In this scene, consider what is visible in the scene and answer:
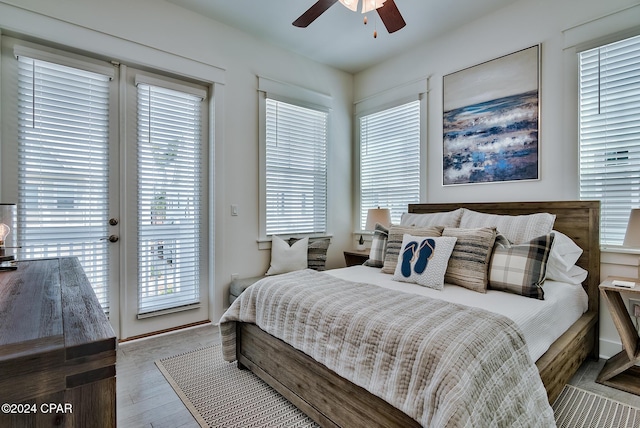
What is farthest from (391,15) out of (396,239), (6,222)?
(6,222)

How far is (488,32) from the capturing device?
3053mm

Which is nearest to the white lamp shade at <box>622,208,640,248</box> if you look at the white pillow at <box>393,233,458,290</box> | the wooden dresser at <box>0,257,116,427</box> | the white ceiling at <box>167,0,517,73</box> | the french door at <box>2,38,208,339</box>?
the white pillow at <box>393,233,458,290</box>

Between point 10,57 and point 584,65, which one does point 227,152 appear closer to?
point 10,57

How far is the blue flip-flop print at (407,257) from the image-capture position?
2301 millimetres

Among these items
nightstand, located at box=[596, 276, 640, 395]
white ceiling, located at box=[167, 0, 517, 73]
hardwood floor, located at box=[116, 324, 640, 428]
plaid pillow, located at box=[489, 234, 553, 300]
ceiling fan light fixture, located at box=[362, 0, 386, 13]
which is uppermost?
white ceiling, located at box=[167, 0, 517, 73]

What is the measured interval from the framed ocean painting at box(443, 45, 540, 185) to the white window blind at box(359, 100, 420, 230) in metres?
0.39

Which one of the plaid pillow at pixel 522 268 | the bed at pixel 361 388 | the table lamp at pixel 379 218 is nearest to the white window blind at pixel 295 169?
the table lamp at pixel 379 218

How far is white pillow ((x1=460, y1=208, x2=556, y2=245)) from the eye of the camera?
2.35 m

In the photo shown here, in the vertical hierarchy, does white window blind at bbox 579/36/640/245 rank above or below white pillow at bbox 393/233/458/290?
above

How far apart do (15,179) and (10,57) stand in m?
0.89

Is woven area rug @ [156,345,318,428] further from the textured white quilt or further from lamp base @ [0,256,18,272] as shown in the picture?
lamp base @ [0,256,18,272]

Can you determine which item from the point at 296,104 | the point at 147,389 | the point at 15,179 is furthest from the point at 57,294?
the point at 296,104

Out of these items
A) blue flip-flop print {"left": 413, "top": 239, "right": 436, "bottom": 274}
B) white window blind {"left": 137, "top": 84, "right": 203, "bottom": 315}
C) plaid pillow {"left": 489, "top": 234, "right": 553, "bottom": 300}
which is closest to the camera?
plaid pillow {"left": 489, "top": 234, "right": 553, "bottom": 300}

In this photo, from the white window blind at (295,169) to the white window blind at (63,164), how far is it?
157cm
